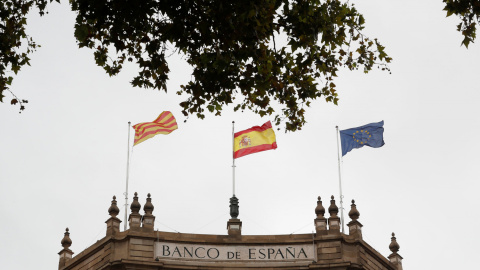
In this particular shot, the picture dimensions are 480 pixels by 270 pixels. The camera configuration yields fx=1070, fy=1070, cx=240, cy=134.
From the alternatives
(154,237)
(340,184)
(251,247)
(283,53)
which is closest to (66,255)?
(154,237)

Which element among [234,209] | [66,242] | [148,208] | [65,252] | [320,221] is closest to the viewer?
[148,208]

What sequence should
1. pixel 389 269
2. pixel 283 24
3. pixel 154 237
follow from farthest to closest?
pixel 389 269 < pixel 154 237 < pixel 283 24

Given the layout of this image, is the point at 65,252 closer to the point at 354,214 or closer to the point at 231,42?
the point at 354,214

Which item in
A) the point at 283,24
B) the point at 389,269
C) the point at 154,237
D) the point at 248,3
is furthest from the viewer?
the point at 389,269

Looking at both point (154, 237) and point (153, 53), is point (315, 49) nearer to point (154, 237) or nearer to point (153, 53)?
point (153, 53)

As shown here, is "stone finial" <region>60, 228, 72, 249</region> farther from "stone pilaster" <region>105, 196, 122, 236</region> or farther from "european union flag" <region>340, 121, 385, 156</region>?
"european union flag" <region>340, 121, 385, 156</region>

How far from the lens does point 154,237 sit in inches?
1877

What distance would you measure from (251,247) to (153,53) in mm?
26675

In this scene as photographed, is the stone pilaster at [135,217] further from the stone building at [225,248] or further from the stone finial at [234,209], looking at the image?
the stone finial at [234,209]

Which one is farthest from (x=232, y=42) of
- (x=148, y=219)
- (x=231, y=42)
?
(x=148, y=219)

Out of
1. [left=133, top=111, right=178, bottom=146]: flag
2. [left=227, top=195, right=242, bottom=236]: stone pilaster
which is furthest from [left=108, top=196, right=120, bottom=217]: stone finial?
[left=227, top=195, right=242, bottom=236]: stone pilaster

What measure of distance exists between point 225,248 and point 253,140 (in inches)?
240

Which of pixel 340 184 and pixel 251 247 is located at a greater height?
pixel 340 184

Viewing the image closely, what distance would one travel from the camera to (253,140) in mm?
51781
